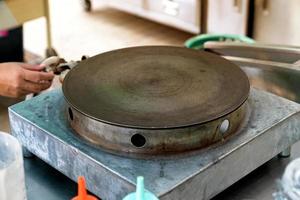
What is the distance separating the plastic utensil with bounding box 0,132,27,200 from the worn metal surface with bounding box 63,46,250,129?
117 millimetres

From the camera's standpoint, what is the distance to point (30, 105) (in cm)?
96

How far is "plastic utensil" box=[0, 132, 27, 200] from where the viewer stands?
767 mm

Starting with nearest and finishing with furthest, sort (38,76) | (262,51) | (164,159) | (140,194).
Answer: (140,194)
(164,159)
(38,76)
(262,51)

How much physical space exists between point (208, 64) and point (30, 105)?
0.33 meters

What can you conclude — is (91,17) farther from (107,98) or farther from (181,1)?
(107,98)

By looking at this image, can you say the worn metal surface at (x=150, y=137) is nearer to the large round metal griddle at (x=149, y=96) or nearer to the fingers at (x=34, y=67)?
the large round metal griddle at (x=149, y=96)

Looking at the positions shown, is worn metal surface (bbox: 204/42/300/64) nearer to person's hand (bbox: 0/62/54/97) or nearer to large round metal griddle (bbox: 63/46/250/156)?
large round metal griddle (bbox: 63/46/250/156)

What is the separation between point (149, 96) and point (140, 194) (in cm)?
21

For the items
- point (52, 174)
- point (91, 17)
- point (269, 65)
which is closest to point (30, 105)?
point (52, 174)

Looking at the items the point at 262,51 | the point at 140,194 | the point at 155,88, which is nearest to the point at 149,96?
the point at 155,88

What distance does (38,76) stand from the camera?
111 centimetres

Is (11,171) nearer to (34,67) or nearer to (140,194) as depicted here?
(140,194)

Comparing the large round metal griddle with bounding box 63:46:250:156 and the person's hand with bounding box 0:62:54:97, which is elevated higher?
the large round metal griddle with bounding box 63:46:250:156

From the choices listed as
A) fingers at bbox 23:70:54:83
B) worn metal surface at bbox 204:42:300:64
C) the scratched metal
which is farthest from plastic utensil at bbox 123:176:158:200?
worn metal surface at bbox 204:42:300:64
